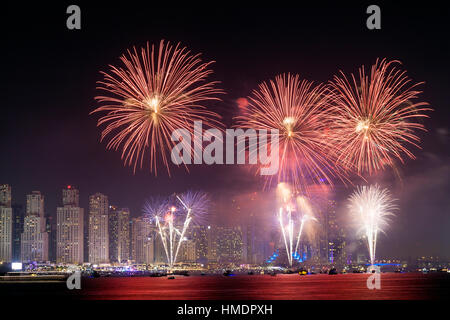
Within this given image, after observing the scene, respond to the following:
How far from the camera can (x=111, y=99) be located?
46.8 metres

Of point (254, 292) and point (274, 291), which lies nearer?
point (254, 292)
